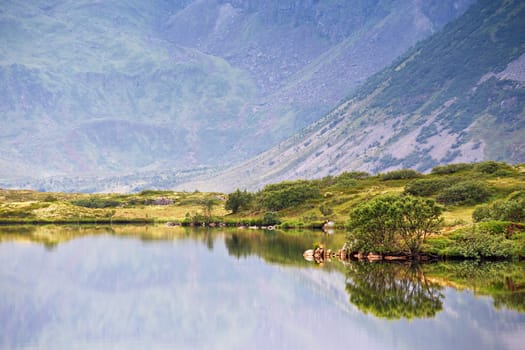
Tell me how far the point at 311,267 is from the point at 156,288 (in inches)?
450

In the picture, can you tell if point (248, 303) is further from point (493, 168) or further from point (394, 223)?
point (493, 168)

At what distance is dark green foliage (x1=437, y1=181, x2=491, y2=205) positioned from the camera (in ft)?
301

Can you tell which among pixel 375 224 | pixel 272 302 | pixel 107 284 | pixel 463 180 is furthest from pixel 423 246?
pixel 463 180

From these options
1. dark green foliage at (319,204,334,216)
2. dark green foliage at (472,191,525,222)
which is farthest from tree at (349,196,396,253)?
dark green foliage at (319,204,334,216)

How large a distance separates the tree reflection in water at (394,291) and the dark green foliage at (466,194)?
37.6 m

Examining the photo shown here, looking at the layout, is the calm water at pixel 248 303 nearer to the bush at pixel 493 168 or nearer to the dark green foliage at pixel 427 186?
the dark green foliage at pixel 427 186

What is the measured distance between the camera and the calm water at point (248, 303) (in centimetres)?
3603

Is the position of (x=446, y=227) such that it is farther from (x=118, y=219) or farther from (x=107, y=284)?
(x=118, y=219)

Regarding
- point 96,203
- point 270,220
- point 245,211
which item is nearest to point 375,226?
point 270,220

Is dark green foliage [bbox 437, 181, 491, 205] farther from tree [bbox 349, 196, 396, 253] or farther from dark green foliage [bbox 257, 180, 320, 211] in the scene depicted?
tree [bbox 349, 196, 396, 253]

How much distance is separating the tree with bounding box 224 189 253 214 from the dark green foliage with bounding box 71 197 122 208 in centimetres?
2637

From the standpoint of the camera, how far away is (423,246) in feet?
196

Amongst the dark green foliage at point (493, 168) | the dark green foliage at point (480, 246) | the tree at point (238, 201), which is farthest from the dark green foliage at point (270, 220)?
the dark green foliage at point (480, 246)

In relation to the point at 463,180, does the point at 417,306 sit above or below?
below
